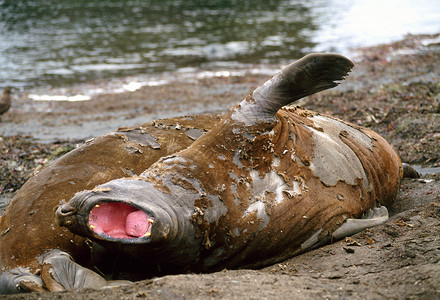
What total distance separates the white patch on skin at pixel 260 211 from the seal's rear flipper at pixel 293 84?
0.69 metres

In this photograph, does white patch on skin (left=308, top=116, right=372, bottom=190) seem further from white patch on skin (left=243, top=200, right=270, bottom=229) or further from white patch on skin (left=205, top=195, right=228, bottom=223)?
white patch on skin (left=205, top=195, right=228, bottom=223)

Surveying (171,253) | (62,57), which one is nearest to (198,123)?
(171,253)

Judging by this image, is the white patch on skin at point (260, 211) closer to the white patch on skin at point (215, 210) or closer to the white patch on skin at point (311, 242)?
the white patch on skin at point (215, 210)

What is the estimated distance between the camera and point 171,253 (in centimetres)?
382

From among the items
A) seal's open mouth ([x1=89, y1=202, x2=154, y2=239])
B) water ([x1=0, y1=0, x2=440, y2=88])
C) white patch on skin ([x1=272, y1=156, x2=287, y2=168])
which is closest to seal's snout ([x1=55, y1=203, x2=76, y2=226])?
seal's open mouth ([x1=89, y1=202, x2=154, y2=239])

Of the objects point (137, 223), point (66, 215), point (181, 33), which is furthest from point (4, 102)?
point (181, 33)

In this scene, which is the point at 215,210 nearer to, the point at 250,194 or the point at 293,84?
the point at 250,194

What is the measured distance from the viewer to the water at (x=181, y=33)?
18172mm

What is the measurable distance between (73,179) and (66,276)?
0.97 m

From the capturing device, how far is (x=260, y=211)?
4.21 meters

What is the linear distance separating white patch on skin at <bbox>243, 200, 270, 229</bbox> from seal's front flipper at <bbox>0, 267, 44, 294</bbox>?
4.92 feet

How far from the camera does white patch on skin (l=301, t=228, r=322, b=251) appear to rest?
4.40m

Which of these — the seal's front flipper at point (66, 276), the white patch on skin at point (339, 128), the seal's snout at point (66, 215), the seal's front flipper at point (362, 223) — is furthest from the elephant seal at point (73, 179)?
the seal's front flipper at point (362, 223)

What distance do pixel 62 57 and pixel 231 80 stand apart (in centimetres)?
798
